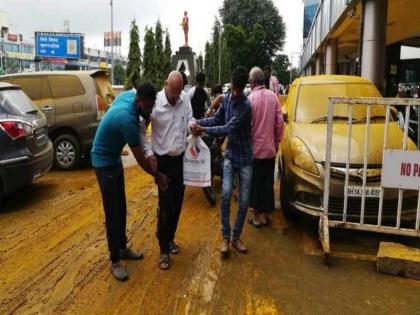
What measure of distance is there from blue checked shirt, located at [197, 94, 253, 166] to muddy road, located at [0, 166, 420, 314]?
1029 millimetres

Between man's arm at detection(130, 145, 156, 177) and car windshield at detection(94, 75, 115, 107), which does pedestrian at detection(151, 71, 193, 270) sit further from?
car windshield at detection(94, 75, 115, 107)

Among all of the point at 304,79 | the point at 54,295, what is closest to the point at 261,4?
the point at 304,79

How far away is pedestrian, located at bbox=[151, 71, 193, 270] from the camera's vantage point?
442 cm

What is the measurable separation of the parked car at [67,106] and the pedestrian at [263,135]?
15.8 ft

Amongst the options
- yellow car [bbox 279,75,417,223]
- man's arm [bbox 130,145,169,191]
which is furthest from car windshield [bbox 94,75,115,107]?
man's arm [bbox 130,145,169,191]

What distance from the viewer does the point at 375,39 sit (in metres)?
10.2

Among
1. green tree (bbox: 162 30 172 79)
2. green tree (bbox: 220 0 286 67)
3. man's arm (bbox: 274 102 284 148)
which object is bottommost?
man's arm (bbox: 274 102 284 148)

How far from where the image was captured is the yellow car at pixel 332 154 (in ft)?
16.2

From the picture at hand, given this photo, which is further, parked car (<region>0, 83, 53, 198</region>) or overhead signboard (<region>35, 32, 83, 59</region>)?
overhead signboard (<region>35, 32, 83, 59</region>)

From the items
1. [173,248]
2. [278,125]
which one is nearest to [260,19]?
[278,125]

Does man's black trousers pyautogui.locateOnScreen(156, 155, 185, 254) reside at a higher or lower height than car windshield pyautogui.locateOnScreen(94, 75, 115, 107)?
lower

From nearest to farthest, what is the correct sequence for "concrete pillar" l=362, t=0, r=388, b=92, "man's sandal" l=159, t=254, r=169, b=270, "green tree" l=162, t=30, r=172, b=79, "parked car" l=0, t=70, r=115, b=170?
1. "man's sandal" l=159, t=254, r=169, b=270
2. "parked car" l=0, t=70, r=115, b=170
3. "concrete pillar" l=362, t=0, r=388, b=92
4. "green tree" l=162, t=30, r=172, b=79

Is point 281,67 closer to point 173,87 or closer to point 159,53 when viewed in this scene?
point 159,53

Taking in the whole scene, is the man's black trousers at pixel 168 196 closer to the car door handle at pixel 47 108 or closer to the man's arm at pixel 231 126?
the man's arm at pixel 231 126
